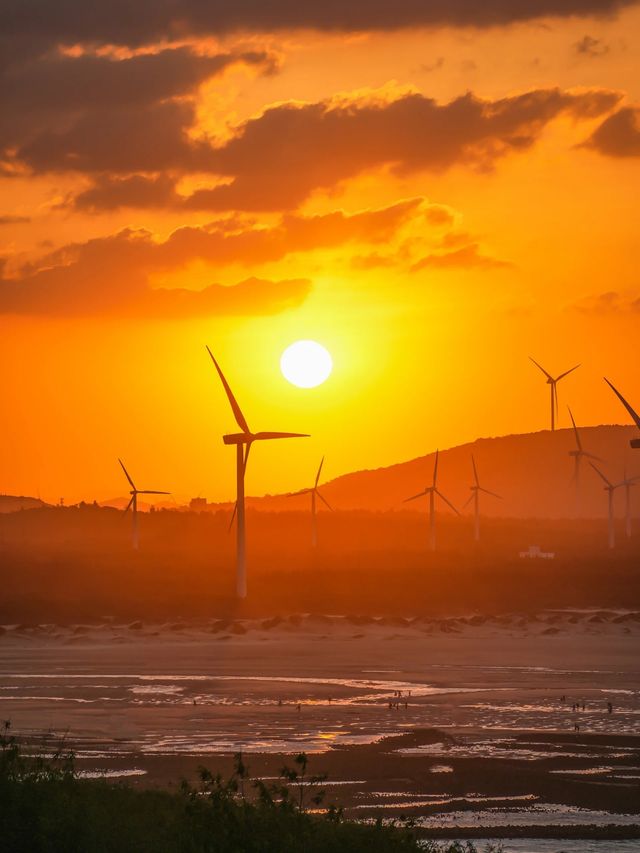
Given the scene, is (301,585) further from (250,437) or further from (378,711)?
(378,711)

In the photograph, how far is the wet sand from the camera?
33844 millimetres

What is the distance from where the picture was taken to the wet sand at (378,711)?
33844 mm

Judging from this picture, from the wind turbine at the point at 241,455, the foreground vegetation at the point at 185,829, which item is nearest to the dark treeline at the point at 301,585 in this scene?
the wind turbine at the point at 241,455

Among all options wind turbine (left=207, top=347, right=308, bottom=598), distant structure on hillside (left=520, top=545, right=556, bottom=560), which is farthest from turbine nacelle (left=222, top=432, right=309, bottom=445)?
distant structure on hillside (left=520, top=545, right=556, bottom=560)

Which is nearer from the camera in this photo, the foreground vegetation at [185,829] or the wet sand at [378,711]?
the foreground vegetation at [185,829]

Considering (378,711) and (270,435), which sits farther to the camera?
(270,435)

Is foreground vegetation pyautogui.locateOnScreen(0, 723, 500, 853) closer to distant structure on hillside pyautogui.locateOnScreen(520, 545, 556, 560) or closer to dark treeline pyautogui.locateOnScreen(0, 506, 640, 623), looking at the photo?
dark treeline pyautogui.locateOnScreen(0, 506, 640, 623)

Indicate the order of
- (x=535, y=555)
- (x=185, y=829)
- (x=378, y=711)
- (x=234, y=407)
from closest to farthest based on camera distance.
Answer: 1. (x=185, y=829)
2. (x=378, y=711)
3. (x=234, y=407)
4. (x=535, y=555)

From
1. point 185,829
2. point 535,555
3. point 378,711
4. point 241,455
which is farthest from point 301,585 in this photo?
point 185,829

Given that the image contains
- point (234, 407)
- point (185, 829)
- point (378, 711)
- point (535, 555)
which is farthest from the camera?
point (535, 555)

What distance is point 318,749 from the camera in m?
41.0

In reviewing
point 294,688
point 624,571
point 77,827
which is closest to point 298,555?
point 624,571

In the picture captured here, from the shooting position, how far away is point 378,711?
5056 centimetres

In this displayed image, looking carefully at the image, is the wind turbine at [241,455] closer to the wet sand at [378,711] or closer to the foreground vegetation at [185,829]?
the wet sand at [378,711]
